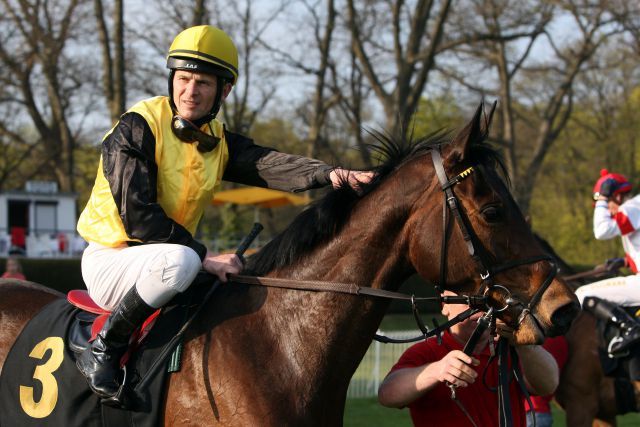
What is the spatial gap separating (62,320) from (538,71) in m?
23.2

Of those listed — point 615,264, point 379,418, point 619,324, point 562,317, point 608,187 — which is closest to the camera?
point 562,317

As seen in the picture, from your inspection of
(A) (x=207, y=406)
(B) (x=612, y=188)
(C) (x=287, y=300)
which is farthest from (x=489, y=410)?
(B) (x=612, y=188)

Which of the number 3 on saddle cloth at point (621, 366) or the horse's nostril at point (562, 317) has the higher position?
the horse's nostril at point (562, 317)

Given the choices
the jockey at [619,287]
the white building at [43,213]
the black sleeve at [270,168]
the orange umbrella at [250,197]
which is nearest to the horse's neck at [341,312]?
the black sleeve at [270,168]

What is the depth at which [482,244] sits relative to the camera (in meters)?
2.87

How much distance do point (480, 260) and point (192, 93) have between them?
4.53 ft

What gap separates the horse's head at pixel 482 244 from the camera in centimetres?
280

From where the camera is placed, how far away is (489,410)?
3.43 meters

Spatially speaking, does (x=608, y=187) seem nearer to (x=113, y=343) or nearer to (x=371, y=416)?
(x=371, y=416)

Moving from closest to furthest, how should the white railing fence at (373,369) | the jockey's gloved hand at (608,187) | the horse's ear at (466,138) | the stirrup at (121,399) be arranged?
the horse's ear at (466,138), the stirrup at (121,399), the jockey's gloved hand at (608,187), the white railing fence at (373,369)

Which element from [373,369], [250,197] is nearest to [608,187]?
[373,369]

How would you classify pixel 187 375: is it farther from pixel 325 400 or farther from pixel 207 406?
pixel 325 400

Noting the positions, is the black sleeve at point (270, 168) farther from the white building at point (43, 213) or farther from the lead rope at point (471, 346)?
the white building at point (43, 213)

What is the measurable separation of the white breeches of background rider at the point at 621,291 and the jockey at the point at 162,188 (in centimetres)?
410
